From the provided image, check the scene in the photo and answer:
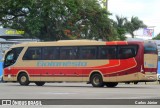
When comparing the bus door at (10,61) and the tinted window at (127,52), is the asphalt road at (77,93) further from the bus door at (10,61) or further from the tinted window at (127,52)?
the bus door at (10,61)

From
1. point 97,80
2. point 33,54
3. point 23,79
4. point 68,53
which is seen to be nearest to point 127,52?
point 97,80

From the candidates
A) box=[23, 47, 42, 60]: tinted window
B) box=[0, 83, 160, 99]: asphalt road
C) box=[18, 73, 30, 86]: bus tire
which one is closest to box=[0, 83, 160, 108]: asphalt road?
box=[0, 83, 160, 99]: asphalt road

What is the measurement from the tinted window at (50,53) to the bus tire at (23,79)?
177 cm

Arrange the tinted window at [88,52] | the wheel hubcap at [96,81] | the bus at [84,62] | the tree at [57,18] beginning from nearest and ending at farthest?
the bus at [84,62] < the wheel hubcap at [96,81] < the tinted window at [88,52] < the tree at [57,18]

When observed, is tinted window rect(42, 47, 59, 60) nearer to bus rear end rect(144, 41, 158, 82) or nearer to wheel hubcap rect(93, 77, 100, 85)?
wheel hubcap rect(93, 77, 100, 85)

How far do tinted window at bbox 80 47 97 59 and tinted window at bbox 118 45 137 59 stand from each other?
66.7 inches

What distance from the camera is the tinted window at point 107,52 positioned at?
32531 mm

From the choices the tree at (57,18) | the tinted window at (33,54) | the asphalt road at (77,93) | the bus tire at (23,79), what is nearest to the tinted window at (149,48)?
the asphalt road at (77,93)

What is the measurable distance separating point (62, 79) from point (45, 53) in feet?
7.01

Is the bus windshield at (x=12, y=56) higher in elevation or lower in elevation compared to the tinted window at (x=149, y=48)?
lower

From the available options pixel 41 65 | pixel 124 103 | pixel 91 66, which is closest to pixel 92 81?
pixel 91 66

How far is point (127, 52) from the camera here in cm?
3216

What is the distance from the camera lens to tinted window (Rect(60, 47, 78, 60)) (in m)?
33.8

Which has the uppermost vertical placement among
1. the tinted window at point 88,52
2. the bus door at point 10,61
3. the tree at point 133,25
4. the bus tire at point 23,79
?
the tree at point 133,25
